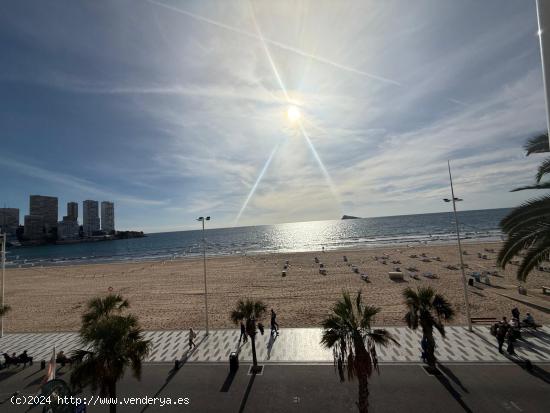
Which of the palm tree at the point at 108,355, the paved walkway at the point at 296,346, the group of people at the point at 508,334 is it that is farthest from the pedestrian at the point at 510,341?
the palm tree at the point at 108,355

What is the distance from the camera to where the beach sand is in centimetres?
2316

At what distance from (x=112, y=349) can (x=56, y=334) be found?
726 inches

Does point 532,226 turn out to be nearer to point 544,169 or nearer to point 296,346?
point 544,169

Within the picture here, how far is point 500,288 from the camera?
28.3 m

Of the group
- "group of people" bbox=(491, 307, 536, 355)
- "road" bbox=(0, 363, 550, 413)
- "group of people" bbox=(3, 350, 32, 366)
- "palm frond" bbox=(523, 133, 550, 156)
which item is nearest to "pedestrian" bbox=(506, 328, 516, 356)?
"group of people" bbox=(491, 307, 536, 355)

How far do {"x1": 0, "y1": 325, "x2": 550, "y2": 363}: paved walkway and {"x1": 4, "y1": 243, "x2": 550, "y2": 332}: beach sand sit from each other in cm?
232

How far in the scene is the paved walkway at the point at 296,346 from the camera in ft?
47.7

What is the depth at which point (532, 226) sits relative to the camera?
1043 centimetres

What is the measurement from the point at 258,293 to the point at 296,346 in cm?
1543

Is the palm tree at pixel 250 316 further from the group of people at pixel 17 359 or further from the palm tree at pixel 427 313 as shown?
the group of people at pixel 17 359

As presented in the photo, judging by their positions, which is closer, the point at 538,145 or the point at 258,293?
the point at 538,145

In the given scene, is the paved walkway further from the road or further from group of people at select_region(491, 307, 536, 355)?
the road

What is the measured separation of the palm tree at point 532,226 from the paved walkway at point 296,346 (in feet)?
20.6

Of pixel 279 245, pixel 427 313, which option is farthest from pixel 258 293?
pixel 279 245
